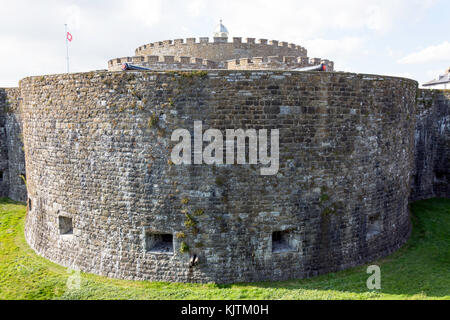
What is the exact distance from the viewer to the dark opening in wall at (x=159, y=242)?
8.25 meters

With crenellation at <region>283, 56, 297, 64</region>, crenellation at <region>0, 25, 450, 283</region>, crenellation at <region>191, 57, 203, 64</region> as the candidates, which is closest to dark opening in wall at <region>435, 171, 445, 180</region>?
crenellation at <region>0, 25, 450, 283</region>

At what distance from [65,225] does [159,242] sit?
9.97ft

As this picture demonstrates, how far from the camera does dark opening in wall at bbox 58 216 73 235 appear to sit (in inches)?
365

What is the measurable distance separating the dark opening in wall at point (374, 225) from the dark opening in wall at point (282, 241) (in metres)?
2.70

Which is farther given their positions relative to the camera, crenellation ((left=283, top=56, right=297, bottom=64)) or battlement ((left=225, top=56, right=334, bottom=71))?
crenellation ((left=283, top=56, right=297, bottom=64))

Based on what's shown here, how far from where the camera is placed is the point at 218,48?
16797 mm

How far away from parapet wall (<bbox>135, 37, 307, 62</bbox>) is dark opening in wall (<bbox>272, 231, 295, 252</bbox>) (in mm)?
11098

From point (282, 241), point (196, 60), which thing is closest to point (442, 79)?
point (196, 60)

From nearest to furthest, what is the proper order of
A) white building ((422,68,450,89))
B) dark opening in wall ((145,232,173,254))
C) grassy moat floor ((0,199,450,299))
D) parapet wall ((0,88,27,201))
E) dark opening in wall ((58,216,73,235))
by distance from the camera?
grassy moat floor ((0,199,450,299)) < dark opening in wall ((145,232,173,254)) < dark opening in wall ((58,216,73,235)) < parapet wall ((0,88,27,201)) < white building ((422,68,450,89))

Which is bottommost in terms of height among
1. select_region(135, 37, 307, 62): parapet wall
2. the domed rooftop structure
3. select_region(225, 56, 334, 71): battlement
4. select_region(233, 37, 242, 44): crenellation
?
select_region(225, 56, 334, 71): battlement

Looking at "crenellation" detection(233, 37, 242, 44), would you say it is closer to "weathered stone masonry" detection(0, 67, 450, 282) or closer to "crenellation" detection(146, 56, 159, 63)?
"crenellation" detection(146, 56, 159, 63)

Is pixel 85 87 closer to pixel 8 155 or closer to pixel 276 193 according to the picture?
pixel 276 193

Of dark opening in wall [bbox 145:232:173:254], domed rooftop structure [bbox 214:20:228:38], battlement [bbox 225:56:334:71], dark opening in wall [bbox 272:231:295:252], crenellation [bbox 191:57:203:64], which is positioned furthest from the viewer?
domed rooftop structure [bbox 214:20:228:38]
